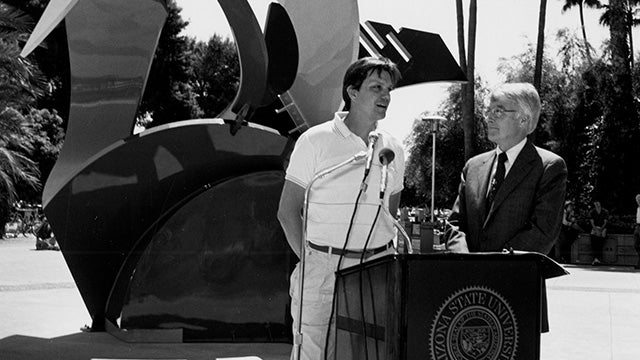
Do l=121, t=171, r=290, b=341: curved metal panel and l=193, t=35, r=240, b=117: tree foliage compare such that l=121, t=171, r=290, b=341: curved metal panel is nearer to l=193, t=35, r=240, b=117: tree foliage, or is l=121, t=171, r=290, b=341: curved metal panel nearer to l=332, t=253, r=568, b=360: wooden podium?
l=332, t=253, r=568, b=360: wooden podium

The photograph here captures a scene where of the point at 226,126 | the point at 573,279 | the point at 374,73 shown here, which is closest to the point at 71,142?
the point at 226,126

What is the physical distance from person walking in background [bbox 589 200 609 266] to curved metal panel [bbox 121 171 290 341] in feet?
55.1

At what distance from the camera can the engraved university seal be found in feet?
11.2

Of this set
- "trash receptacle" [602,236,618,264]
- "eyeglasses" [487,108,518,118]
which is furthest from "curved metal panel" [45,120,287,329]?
"trash receptacle" [602,236,618,264]

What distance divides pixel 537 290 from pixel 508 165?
0.96 meters

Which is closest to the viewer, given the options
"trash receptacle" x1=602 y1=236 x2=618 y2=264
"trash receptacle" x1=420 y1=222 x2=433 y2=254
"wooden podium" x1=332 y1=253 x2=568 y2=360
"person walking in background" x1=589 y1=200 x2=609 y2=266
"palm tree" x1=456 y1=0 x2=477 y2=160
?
"wooden podium" x1=332 y1=253 x2=568 y2=360

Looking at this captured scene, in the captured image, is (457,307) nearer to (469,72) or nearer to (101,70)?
(101,70)

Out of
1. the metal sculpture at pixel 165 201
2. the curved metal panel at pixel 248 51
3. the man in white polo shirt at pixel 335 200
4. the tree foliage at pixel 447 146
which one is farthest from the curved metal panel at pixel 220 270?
the tree foliage at pixel 447 146

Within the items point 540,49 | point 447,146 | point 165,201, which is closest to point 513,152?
point 165,201

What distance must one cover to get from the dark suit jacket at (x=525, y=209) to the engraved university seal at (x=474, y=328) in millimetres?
789

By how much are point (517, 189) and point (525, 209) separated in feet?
0.32

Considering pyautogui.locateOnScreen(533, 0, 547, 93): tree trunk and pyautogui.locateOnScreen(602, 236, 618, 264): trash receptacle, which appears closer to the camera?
pyautogui.locateOnScreen(602, 236, 618, 264): trash receptacle

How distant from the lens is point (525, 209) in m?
4.28

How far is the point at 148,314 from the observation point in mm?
8555
